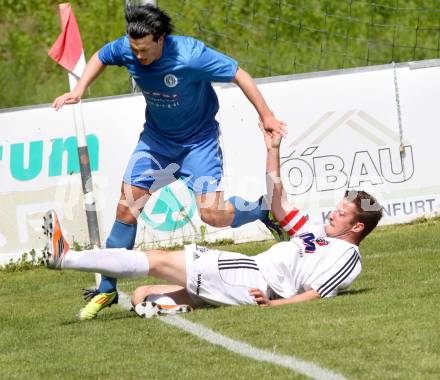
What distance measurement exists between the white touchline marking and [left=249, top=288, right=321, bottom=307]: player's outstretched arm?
48 cm

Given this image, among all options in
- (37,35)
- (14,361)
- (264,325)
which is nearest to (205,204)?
(264,325)

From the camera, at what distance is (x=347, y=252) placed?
7.08m

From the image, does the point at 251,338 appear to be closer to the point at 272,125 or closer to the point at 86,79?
the point at 272,125

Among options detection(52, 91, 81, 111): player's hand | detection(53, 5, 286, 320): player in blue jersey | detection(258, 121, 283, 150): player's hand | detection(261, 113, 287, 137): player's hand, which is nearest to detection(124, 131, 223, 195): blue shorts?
detection(53, 5, 286, 320): player in blue jersey

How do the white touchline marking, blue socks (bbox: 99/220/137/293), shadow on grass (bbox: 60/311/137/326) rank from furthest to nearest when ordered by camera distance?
1. blue socks (bbox: 99/220/137/293)
2. shadow on grass (bbox: 60/311/137/326)
3. the white touchline marking

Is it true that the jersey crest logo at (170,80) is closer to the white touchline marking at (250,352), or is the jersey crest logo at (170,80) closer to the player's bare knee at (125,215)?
the player's bare knee at (125,215)

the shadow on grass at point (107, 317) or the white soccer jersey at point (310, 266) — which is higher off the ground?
the white soccer jersey at point (310, 266)

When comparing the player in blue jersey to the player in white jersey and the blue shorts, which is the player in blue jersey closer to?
the blue shorts

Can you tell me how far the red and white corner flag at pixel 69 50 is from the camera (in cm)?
872

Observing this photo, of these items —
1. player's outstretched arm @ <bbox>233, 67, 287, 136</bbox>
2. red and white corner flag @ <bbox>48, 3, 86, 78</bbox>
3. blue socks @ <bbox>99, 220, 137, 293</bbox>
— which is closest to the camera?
player's outstretched arm @ <bbox>233, 67, 287, 136</bbox>

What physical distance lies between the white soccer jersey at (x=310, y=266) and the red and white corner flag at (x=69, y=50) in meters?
2.51

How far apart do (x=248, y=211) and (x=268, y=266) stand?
3.15 feet

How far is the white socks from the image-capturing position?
22.0 feet

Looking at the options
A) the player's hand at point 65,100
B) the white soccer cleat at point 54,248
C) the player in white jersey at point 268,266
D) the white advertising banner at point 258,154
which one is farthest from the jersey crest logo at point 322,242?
the white advertising banner at point 258,154
